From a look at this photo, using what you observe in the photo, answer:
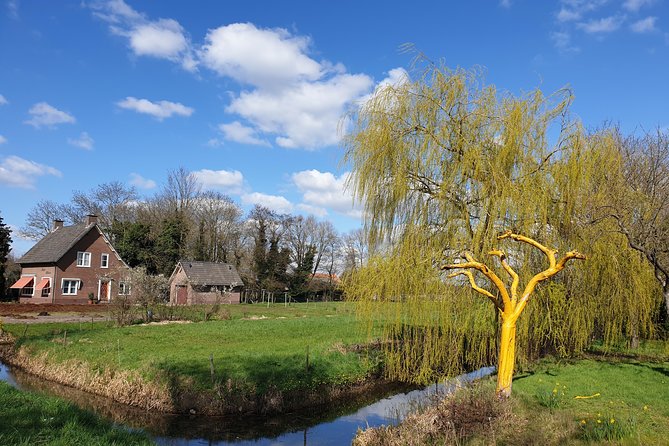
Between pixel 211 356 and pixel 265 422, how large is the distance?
258 cm

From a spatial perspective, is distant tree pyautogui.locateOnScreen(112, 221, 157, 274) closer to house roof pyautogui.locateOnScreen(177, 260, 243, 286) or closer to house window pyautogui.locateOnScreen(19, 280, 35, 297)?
house roof pyautogui.locateOnScreen(177, 260, 243, 286)

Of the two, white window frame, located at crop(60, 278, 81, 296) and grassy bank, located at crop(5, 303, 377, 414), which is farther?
white window frame, located at crop(60, 278, 81, 296)

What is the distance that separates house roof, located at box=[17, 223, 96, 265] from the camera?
38.8 m

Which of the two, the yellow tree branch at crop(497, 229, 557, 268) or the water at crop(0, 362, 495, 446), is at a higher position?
the yellow tree branch at crop(497, 229, 557, 268)

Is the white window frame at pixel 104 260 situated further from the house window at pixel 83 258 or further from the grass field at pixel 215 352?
the grass field at pixel 215 352

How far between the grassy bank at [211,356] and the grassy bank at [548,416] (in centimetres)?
436

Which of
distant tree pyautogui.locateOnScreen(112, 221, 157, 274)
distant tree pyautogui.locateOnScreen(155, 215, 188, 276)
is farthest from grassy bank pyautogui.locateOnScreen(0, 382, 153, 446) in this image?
distant tree pyautogui.locateOnScreen(155, 215, 188, 276)

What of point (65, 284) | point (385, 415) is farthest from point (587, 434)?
point (65, 284)

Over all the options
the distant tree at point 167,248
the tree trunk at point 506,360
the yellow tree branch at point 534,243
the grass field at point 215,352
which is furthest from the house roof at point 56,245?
the tree trunk at point 506,360

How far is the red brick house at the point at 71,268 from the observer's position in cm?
3838

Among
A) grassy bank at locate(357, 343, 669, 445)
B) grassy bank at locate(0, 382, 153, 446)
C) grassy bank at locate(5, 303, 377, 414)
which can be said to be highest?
grassy bank at locate(357, 343, 669, 445)

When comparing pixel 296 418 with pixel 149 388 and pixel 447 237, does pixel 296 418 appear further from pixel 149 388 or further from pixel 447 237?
pixel 447 237

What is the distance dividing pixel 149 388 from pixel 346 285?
602cm

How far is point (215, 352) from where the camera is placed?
16.3 m
